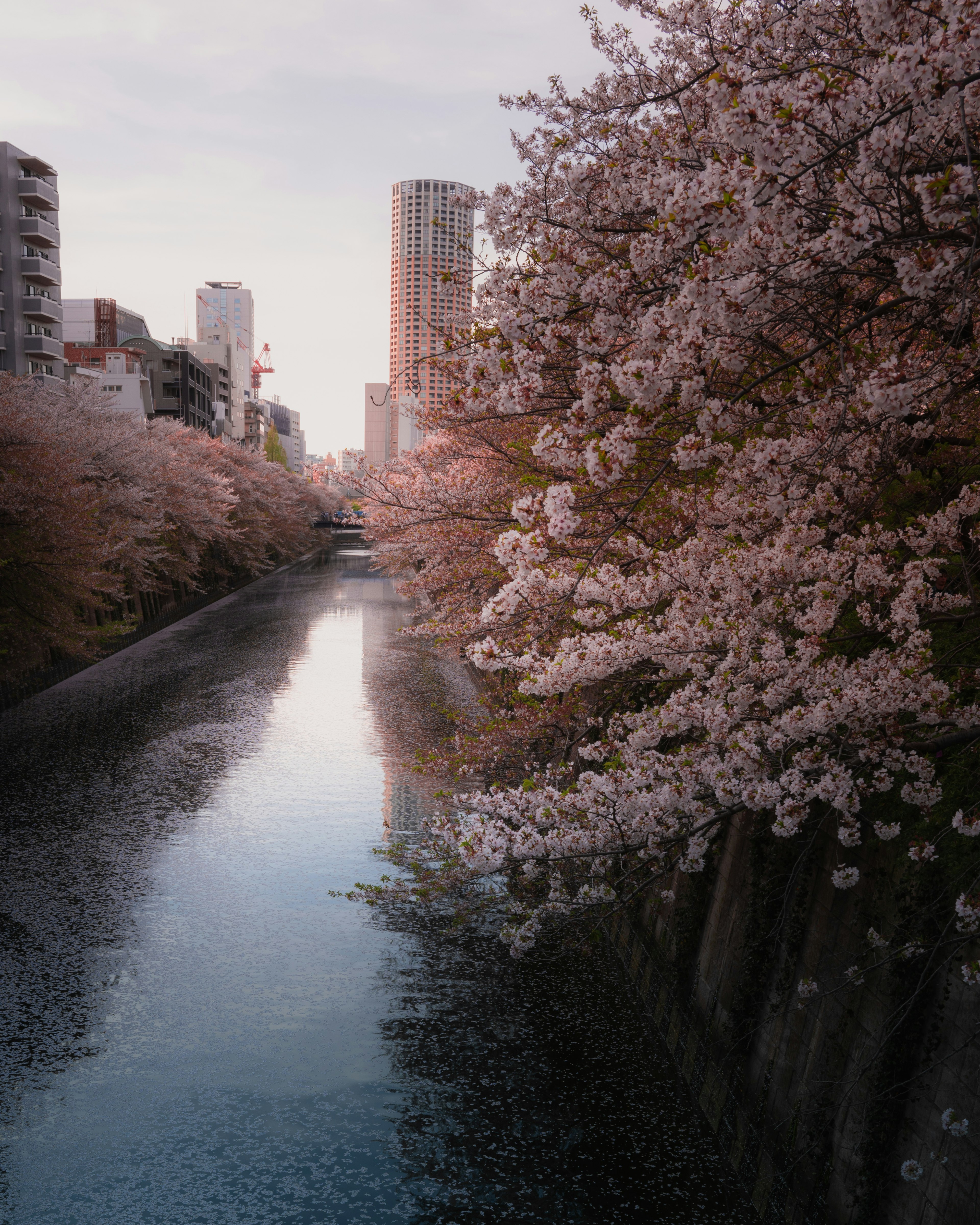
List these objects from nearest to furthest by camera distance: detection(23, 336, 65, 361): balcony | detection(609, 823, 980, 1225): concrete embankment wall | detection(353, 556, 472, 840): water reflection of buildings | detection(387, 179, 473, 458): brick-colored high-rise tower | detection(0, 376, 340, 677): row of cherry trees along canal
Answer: detection(609, 823, 980, 1225): concrete embankment wall → detection(387, 179, 473, 458): brick-colored high-rise tower → detection(353, 556, 472, 840): water reflection of buildings → detection(0, 376, 340, 677): row of cherry trees along canal → detection(23, 336, 65, 361): balcony

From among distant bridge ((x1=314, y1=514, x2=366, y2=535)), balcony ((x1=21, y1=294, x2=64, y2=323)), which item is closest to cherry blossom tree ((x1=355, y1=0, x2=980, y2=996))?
balcony ((x1=21, y1=294, x2=64, y2=323))

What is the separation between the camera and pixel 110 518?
31.9m

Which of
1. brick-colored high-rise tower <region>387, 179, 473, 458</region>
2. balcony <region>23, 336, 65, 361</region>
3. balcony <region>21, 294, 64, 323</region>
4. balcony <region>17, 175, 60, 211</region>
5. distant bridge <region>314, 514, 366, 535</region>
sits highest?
balcony <region>17, 175, 60, 211</region>

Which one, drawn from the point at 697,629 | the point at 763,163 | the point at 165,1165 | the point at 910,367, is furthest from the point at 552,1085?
the point at 763,163

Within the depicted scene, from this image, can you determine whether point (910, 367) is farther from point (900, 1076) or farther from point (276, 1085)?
point (276, 1085)

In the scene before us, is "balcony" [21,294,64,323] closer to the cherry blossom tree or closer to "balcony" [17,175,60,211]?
"balcony" [17,175,60,211]

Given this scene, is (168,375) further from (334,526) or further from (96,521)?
(96,521)

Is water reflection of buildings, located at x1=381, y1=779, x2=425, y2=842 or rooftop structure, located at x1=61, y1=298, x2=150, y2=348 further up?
rooftop structure, located at x1=61, y1=298, x2=150, y2=348

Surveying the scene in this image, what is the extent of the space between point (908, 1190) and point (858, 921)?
1.71 m

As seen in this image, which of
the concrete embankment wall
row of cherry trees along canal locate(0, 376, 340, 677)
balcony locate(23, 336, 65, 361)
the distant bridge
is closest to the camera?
the concrete embankment wall

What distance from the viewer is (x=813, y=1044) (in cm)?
736

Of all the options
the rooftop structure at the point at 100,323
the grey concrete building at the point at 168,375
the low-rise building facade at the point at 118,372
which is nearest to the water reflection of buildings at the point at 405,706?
the low-rise building facade at the point at 118,372

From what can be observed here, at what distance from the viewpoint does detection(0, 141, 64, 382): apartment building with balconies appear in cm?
7000

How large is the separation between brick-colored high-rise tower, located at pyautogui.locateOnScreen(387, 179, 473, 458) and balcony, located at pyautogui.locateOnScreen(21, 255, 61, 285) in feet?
188
